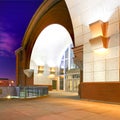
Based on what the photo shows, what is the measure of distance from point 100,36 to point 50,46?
20351mm

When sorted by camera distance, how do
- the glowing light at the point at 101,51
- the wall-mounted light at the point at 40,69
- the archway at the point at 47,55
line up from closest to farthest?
the glowing light at the point at 101,51 < the archway at the point at 47,55 < the wall-mounted light at the point at 40,69

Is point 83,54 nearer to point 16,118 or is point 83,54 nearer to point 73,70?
point 16,118

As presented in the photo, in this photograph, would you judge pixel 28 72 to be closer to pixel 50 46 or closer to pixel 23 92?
pixel 50 46

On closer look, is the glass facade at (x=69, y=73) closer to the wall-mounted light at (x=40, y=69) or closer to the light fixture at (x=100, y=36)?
the wall-mounted light at (x=40, y=69)

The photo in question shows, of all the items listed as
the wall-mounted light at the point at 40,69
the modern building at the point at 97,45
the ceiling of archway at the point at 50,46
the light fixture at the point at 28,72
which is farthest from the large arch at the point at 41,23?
the wall-mounted light at the point at 40,69

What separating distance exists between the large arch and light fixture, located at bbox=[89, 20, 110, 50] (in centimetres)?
752

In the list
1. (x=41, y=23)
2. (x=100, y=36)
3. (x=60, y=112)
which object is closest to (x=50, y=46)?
(x=41, y=23)

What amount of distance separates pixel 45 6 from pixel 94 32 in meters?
A: 14.9

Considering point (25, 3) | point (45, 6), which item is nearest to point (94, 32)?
point (45, 6)

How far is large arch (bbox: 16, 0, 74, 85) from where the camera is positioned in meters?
22.2

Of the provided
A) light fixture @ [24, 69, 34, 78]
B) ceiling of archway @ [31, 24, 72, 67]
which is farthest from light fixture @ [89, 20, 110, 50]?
light fixture @ [24, 69, 34, 78]

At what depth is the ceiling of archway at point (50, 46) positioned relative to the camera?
28.4 meters

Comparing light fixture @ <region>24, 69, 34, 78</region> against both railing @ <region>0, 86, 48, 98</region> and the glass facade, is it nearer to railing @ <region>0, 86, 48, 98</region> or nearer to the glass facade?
the glass facade

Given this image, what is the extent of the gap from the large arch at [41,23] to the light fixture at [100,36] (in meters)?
7.52
